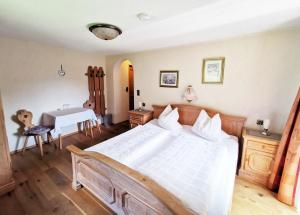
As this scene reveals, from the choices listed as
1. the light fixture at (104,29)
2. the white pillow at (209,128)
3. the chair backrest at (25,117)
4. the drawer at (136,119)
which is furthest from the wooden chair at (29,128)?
the white pillow at (209,128)

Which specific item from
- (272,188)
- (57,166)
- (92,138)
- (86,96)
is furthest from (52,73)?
(272,188)

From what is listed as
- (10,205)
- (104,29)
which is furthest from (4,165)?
(104,29)

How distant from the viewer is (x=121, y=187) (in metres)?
1.44

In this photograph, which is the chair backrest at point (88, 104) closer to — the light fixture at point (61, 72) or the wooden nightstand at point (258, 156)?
the light fixture at point (61, 72)

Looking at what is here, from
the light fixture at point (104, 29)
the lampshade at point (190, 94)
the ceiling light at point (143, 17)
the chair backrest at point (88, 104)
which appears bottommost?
the chair backrest at point (88, 104)

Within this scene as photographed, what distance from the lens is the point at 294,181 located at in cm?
183

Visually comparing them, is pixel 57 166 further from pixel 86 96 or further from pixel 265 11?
pixel 265 11

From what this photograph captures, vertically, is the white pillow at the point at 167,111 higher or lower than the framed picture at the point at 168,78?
→ lower

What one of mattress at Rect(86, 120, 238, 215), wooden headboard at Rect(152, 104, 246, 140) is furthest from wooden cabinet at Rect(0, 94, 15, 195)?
wooden headboard at Rect(152, 104, 246, 140)

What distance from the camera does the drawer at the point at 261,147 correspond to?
6.76ft

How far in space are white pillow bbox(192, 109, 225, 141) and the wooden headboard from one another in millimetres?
234

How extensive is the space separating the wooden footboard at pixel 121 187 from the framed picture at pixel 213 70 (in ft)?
7.52

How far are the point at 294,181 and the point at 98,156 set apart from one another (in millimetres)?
2434

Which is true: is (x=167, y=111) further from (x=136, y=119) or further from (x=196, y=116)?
(x=136, y=119)
